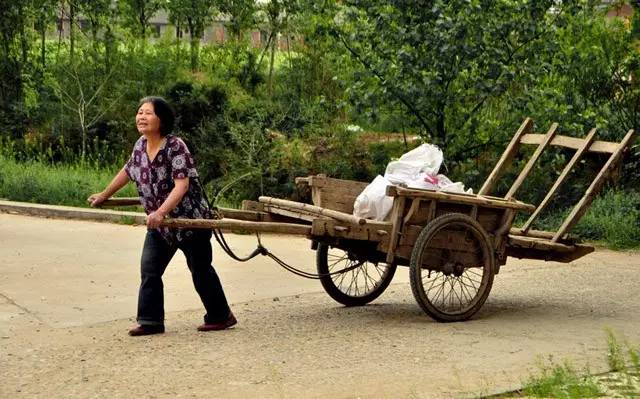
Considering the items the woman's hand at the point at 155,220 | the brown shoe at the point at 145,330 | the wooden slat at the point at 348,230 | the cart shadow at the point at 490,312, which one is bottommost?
the brown shoe at the point at 145,330

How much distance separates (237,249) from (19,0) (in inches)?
370

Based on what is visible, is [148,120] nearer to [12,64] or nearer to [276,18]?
[12,64]

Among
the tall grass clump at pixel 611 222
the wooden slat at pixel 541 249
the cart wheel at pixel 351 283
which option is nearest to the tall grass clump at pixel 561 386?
the wooden slat at pixel 541 249

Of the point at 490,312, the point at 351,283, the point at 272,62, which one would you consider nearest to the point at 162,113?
the point at 351,283

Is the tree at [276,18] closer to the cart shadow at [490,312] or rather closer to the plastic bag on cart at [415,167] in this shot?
the cart shadow at [490,312]

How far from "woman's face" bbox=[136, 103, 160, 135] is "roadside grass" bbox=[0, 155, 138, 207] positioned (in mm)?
7501

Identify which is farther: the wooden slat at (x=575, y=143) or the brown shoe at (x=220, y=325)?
the wooden slat at (x=575, y=143)

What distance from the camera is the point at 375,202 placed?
360 inches

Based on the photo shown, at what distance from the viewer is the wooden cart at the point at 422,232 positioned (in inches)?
347

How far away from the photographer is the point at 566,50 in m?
15.6

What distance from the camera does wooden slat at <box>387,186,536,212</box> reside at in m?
8.80

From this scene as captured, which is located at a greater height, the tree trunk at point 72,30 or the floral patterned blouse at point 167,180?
the tree trunk at point 72,30

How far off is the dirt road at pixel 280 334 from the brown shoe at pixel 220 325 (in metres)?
0.08

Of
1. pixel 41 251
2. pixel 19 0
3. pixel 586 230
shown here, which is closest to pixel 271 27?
pixel 19 0
